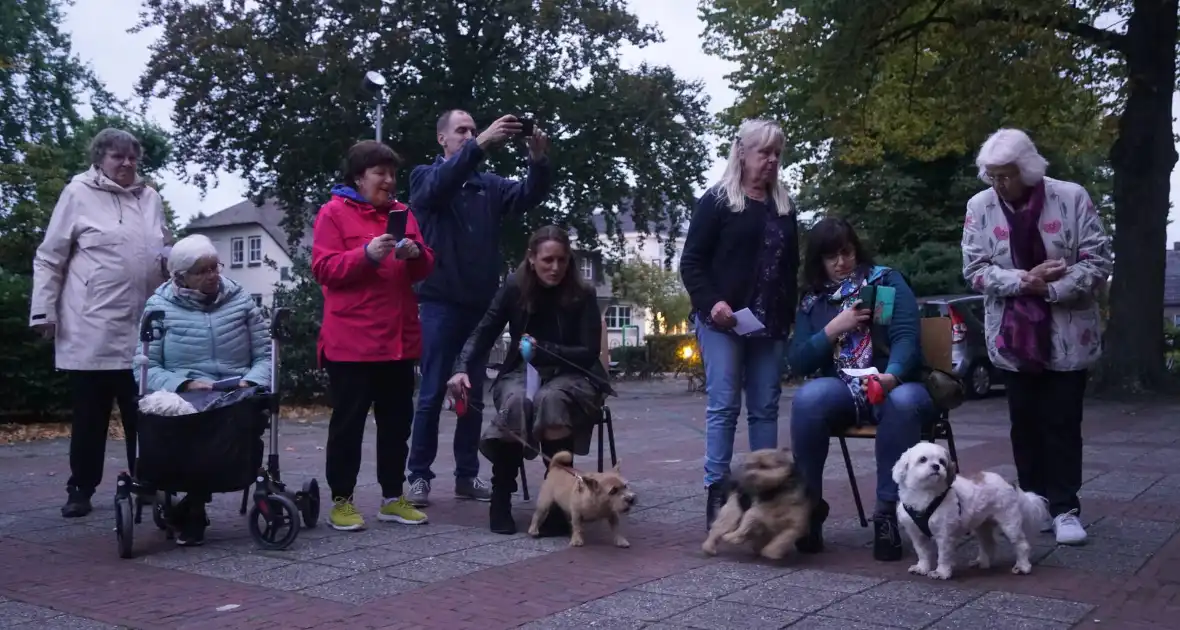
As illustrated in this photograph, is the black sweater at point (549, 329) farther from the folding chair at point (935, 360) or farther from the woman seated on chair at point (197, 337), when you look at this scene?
the folding chair at point (935, 360)

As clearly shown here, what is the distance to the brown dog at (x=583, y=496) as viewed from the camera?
517 cm

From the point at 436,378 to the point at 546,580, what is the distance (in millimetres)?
2130

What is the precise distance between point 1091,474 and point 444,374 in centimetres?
440

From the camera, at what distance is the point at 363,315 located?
560cm

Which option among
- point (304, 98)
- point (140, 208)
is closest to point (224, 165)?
point (304, 98)

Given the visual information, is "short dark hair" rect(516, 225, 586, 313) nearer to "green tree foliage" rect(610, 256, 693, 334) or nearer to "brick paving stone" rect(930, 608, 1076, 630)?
"brick paving stone" rect(930, 608, 1076, 630)

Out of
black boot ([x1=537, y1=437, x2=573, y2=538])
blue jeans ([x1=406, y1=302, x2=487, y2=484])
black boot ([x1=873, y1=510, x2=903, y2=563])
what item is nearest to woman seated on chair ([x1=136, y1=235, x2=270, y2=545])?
blue jeans ([x1=406, y1=302, x2=487, y2=484])

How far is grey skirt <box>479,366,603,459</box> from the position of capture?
5.60m

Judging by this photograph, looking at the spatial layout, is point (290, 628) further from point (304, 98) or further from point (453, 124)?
point (304, 98)

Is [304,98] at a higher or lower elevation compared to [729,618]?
higher

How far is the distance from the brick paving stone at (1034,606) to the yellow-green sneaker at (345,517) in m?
2.98

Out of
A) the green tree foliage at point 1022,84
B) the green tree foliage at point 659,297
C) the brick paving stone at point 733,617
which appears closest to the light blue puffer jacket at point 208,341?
the brick paving stone at point 733,617

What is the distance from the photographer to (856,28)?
51.9 feet

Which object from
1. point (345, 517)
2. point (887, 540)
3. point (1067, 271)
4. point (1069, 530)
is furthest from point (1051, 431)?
point (345, 517)
